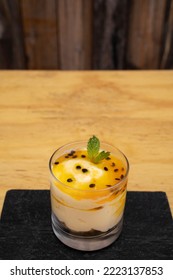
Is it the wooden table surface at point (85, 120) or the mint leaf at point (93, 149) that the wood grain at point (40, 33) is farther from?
the mint leaf at point (93, 149)

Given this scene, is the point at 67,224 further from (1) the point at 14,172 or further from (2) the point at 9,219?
(1) the point at 14,172

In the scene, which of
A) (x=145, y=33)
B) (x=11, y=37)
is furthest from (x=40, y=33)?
Result: (x=145, y=33)

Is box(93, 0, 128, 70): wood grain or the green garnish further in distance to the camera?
box(93, 0, 128, 70): wood grain

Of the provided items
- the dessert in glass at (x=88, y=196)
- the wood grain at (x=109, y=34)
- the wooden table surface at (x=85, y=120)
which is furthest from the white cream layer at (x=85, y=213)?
the wood grain at (x=109, y=34)

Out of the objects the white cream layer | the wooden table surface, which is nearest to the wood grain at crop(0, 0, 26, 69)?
the wooden table surface

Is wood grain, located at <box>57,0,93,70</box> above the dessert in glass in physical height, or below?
below

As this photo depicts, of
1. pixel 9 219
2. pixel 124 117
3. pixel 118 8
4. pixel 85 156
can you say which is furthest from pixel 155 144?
pixel 118 8

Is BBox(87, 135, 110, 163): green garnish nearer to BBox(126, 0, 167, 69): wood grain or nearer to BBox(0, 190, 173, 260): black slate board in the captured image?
BBox(0, 190, 173, 260): black slate board

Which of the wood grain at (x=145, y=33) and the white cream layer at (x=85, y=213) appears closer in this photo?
the white cream layer at (x=85, y=213)
